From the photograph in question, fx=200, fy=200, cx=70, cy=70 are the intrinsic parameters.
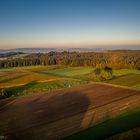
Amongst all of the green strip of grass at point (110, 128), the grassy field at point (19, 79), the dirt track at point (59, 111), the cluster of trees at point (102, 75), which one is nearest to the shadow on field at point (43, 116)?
the dirt track at point (59, 111)

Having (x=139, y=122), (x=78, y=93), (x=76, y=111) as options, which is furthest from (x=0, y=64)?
→ (x=139, y=122)

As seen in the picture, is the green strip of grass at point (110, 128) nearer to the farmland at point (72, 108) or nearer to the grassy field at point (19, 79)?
the farmland at point (72, 108)

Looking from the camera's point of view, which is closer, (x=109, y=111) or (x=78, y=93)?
(x=109, y=111)

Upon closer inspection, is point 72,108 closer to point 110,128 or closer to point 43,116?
point 43,116

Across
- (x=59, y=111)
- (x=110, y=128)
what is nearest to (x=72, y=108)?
(x=59, y=111)

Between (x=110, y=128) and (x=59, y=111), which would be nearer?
(x=110, y=128)

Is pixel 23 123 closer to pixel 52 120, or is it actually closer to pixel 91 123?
pixel 52 120
